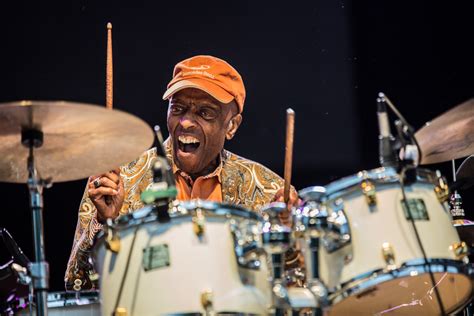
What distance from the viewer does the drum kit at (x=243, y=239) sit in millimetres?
2646

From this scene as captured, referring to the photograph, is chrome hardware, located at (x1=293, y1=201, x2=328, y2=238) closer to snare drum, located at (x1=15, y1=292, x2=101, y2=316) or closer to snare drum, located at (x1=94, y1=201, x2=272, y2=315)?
snare drum, located at (x1=94, y1=201, x2=272, y2=315)

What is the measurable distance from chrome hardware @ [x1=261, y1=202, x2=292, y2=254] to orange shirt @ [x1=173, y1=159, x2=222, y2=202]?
1.28 metres

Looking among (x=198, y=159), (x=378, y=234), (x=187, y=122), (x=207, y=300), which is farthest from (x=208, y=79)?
(x=207, y=300)

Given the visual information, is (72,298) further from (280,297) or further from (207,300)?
(280,297)

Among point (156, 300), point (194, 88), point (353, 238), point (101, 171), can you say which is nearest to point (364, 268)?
point (353, 238)

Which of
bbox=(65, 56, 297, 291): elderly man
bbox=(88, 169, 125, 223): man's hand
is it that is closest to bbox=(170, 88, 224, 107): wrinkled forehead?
bbox=(65, 56, 297, 291): elderly man

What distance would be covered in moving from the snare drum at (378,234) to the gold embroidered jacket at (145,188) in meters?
1.07

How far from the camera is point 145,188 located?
393 centimetres

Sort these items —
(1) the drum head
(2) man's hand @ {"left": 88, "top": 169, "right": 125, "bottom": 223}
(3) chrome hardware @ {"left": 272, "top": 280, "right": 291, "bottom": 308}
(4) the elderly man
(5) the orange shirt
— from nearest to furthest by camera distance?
(3) chrome hardware @ {"left": 272, "top": 280, "right": 291, "bottom": 308} < (1) the drum head < (2) man's hand @ {"left": 88, "top": 169, "right": 125, "bottom": 223} < (4) the elderly man < (5) the orange shirt

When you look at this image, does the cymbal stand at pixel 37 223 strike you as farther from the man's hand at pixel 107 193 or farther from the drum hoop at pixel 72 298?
the man's hand at pixel 107 193

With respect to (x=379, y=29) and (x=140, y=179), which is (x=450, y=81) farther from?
(x=140, y=179)

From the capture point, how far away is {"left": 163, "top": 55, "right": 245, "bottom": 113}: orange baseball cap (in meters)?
3.84

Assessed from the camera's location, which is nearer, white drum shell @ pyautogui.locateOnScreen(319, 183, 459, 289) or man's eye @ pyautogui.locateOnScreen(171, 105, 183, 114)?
white drum shell @ pyautogui.locateOnScreen(319, 183, 459, 289)

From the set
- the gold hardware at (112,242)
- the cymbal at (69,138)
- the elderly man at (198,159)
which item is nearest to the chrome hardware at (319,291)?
the gold hardware at (112,242)
